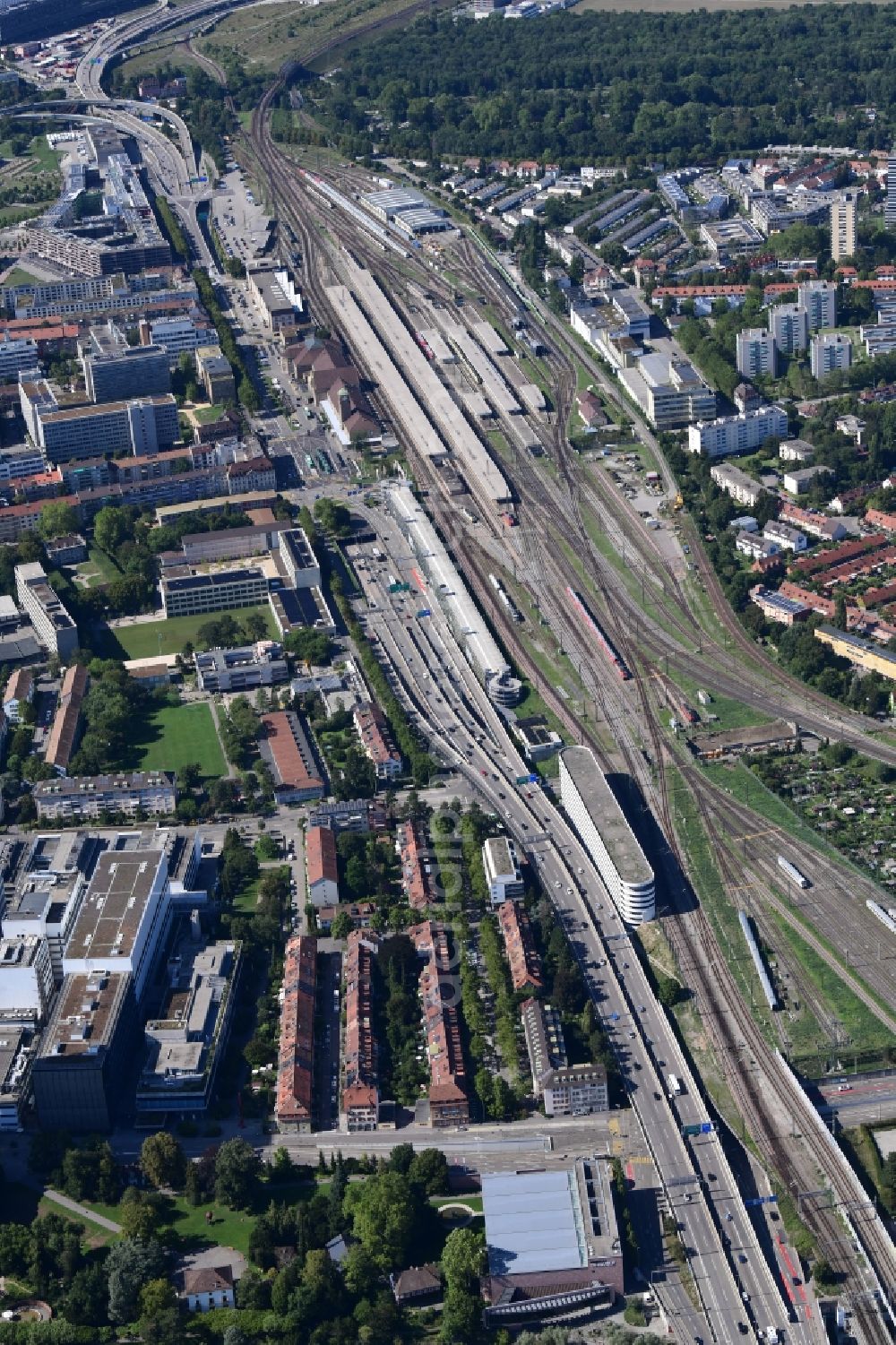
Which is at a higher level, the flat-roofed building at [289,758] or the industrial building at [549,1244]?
the flat-roofed building at [289,758]

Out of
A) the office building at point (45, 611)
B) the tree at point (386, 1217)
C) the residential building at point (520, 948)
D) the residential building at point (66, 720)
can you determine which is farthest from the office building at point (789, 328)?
the tree at point (386, 1217)

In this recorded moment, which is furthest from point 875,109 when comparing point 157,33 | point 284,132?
point 157,33

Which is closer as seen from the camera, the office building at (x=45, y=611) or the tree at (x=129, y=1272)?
the tree at (x=129, y=1272)

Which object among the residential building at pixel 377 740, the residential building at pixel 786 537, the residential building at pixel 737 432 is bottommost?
the residential building at pixel 786 537

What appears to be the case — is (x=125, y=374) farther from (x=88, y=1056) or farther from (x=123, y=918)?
(x=88, y=1056)

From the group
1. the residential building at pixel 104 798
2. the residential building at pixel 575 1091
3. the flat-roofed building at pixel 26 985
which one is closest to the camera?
the residential building at pixel 575 1091

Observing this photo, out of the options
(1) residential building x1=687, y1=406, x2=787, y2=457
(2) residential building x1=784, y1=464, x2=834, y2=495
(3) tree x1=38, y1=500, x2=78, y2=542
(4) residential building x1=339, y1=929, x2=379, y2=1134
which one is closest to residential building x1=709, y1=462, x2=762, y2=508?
(2) residential building x1=784, y1=464, x2=834, y2=495

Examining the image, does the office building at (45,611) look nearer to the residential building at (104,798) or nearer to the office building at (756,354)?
the residential building at (104,798)

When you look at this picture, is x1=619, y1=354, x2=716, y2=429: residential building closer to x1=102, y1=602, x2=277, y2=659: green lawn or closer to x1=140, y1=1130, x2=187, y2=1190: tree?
x1=102, y1=602, x2=277, y2=659: green lawn
